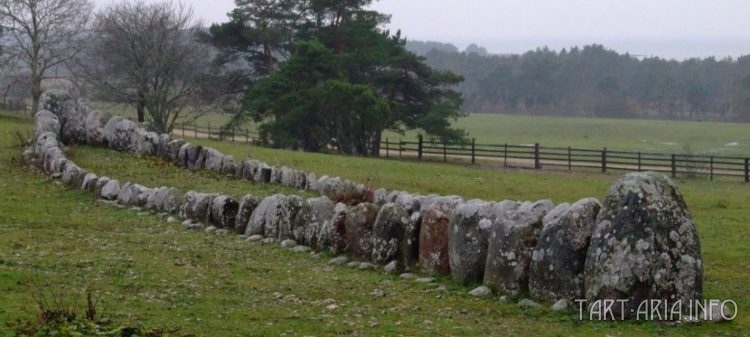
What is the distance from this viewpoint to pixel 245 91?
6159 centimetres

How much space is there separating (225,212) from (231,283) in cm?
636

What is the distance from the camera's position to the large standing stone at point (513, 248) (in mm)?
13086

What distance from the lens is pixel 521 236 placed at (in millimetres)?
13078

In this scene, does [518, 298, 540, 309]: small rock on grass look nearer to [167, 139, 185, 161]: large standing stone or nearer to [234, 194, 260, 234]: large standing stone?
[234, 194, 260, 234]: large standing stone

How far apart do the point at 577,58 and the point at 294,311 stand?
166 metres

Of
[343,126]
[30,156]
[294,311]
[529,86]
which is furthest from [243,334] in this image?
[529,86]

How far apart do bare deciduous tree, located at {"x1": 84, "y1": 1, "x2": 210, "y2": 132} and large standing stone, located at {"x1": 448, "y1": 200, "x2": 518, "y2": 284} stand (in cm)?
3722

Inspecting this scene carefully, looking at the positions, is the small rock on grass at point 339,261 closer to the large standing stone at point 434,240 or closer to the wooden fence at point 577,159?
the large standing stone at point 434,240

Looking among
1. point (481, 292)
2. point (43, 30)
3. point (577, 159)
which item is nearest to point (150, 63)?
point (43, 30)

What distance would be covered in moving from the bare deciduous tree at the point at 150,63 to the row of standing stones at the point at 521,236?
1270 inches

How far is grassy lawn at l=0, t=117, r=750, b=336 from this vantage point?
11.3 m

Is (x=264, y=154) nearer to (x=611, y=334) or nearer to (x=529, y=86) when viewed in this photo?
(x=611, y=334)

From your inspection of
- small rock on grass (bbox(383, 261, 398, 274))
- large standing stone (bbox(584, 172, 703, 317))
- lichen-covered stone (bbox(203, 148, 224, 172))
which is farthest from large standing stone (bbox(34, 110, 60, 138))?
large standing stone (bbox(584, 172, 703, 317))

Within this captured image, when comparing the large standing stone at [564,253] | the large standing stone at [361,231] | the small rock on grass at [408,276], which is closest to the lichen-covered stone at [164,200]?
the large standing stone at [361,231]
